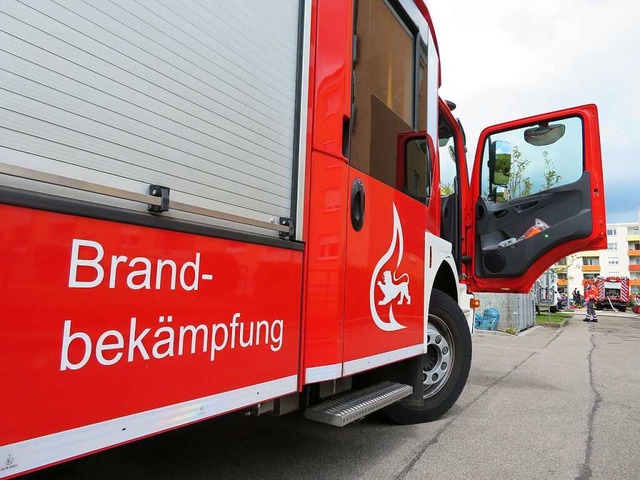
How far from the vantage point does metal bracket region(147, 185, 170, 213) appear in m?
1.62

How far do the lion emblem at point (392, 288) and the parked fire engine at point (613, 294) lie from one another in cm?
4575

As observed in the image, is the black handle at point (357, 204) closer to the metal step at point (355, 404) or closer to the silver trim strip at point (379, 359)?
the silver trim strip at point (379, 359)

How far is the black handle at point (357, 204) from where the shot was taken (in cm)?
256

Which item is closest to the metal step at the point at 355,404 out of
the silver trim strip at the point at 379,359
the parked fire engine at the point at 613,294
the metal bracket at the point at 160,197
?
the silver trim strip at the point at 379,359

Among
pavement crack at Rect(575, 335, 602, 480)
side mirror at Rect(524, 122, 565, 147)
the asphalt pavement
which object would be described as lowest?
pavement crack at Rect(575, 335, 602, 480)

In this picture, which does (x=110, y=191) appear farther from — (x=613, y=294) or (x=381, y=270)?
(x=613, y=294)

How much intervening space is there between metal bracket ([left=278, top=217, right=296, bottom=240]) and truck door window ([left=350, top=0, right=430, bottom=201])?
0.55 meters

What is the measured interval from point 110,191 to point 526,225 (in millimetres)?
4724

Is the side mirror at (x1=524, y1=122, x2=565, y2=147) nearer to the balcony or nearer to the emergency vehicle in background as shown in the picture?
the emergency vehicle in background

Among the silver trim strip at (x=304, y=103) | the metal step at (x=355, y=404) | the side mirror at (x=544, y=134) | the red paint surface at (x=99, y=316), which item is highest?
the side mirror at (x=544, y=134)

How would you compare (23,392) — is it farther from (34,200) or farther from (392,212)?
(392,212)

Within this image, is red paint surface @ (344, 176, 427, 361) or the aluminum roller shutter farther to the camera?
red paint surface @ (344, 176, 427, 361)

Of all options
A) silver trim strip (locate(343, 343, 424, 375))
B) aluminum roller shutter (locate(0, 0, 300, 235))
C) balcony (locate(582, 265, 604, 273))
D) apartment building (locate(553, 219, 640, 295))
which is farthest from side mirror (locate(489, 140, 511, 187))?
balcony (locate(582, 265, 604, 273))

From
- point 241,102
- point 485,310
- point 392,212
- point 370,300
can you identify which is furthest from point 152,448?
point 485,310
